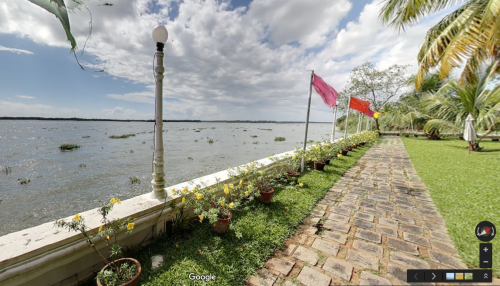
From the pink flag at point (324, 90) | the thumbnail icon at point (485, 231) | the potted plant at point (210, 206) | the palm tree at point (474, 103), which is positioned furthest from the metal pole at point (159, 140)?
the palm tree at point (474, 103)

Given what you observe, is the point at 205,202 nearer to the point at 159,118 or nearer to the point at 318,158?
the point at 159,118

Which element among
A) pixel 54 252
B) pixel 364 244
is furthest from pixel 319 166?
pixel 54 252

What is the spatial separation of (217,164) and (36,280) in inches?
335

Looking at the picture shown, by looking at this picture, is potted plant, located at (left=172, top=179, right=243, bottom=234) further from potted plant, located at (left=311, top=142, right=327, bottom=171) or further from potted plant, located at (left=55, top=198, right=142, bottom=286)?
potted plant, located at (left=311, top=142, right=327, bottom=171)

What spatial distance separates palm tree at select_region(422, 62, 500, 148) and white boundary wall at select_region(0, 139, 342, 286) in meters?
9.08

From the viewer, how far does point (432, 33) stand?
7.52 metres

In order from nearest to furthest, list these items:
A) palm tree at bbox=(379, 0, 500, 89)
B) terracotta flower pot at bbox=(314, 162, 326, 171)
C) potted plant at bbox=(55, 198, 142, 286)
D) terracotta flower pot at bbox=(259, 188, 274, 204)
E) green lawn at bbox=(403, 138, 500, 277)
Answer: potted plant at bbox=(55, 198, 142, 286)
green lawn at bbox=(403, 138, 500, 277)
terracotta flower pot at bbox=(259, 188, 274, 204)
palm tree at bbox=(379, 0, 500, 89)
terracotta flower pot at bbox=(314, 162, 326, 171)

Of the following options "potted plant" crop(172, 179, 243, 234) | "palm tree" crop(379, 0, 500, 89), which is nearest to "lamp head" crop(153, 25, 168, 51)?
"potted plant" crop(172, 179, 243, 234)

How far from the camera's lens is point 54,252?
1423 mm

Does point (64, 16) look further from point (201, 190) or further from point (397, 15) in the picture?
point (397, 15)

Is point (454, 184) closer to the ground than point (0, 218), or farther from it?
farther from it

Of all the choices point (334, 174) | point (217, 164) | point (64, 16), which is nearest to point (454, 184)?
point (334, 174)

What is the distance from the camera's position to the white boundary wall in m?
1.28

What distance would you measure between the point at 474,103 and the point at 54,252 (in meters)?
15.5
